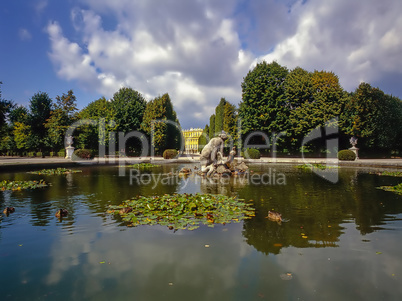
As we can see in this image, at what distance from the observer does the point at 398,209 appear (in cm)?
753

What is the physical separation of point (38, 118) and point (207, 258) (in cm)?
4875

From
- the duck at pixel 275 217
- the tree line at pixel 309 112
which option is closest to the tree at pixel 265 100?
the tree line at pixel 309 112

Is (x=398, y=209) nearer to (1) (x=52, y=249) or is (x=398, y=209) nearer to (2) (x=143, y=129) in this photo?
(1) (x=52, y=249)

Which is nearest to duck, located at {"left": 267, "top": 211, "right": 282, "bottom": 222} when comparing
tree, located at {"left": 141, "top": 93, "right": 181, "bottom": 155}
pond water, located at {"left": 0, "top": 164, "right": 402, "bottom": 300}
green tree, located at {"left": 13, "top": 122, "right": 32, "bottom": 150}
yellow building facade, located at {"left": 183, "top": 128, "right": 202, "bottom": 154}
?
pond water, located at {"left": 0, "top": 164, "right": 402, "bottom": 300}

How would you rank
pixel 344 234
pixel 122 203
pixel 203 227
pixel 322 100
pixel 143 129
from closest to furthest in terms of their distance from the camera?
pixel 344 234 < pixel 203 227 < pixel 122 203 < pixel 322 100 < pixel 143 129

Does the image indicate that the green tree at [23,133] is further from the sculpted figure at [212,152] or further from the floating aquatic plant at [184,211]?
the floating aquatic plant at [184,211]

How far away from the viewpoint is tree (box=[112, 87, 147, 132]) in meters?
43.6

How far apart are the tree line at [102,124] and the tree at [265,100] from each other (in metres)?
14.6

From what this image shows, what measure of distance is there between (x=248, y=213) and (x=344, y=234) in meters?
2.40

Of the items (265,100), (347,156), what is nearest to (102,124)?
(265,100)

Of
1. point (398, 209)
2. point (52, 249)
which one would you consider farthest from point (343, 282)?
point (398, 209)

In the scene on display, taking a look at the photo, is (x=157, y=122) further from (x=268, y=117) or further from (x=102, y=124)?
(x=268, y=117)

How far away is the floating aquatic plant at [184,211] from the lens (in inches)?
248

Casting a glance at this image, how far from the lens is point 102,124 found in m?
44.8
